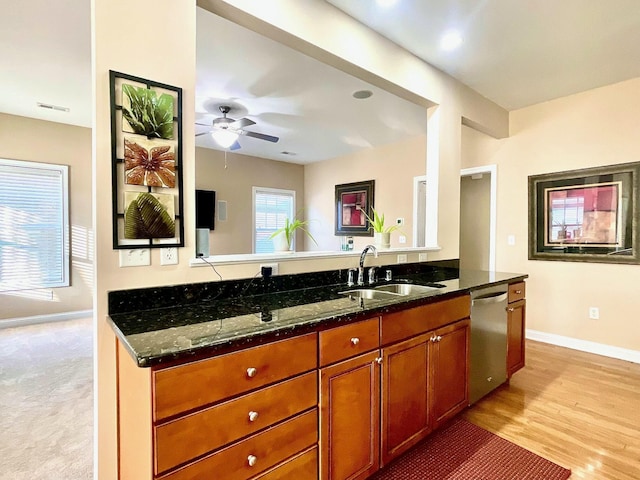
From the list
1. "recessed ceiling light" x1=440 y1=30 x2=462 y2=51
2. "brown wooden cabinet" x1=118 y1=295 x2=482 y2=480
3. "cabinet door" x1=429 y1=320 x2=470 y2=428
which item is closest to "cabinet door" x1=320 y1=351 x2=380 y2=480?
"brown wooden cabinet" x1=118 y1=295 x2=482 y2=480

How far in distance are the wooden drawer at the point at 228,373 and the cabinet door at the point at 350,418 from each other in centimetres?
17

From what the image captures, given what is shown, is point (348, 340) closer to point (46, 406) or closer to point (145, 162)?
point (145, 162)

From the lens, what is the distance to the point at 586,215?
355cm

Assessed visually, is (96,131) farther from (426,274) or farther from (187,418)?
(426,274)

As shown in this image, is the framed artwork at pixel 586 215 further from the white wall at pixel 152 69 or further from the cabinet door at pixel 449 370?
the white wall at pixel 152 69

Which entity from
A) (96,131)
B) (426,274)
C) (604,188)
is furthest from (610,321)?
(96,131)

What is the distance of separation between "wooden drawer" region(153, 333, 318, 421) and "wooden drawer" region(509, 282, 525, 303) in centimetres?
197

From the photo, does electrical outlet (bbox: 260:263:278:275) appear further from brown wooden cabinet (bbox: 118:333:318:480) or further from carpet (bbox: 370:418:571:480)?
carpet (bbox: 370:418:571:480)

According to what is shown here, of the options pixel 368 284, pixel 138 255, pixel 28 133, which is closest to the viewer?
pixel 138 255

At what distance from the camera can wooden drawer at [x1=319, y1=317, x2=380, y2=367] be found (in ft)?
4.66

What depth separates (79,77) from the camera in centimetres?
334

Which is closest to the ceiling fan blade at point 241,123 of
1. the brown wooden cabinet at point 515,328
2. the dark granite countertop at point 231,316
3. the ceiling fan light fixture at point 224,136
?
the ceiling fan light fixture at point 224,136

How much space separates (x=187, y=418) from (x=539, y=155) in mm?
4418

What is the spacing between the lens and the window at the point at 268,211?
6.58 m
